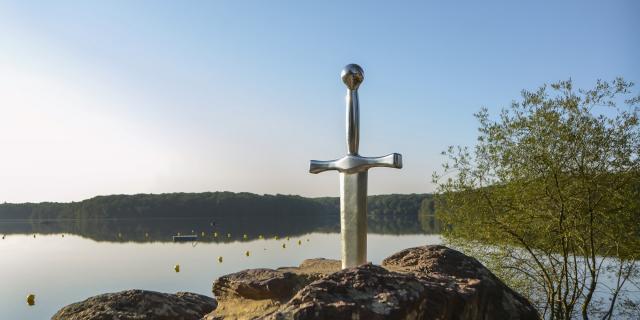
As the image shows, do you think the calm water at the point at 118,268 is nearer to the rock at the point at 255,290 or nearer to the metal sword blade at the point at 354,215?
the rock at the point at 255,290

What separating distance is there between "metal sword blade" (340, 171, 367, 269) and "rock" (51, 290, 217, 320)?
1.78 metres


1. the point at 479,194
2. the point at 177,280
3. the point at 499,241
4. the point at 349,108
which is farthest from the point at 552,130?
the point at 177,280

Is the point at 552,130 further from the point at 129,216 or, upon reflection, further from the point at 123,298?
the point at 129,216

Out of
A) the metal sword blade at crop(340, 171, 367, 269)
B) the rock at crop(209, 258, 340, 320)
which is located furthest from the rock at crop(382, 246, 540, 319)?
the rock at crop(209, 258, 340, 320)

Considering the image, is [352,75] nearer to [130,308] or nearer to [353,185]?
[353,185]

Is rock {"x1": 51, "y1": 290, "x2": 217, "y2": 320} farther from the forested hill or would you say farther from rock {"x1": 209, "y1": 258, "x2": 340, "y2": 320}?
the forested hill

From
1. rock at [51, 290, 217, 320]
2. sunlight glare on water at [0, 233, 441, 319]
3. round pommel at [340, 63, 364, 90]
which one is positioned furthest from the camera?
sunlight glare on water at [0, 233, 441, 319]

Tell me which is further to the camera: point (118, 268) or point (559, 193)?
point (118, 268)

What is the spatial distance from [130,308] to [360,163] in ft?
8.14

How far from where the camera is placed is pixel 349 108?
4902 millimetres

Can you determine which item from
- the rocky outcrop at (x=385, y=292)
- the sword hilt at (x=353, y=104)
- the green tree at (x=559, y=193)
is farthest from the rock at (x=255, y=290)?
the green tree at (x=559, y=193)

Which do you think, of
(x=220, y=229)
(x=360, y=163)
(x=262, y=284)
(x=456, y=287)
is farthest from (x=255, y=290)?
(x=220, y=229)

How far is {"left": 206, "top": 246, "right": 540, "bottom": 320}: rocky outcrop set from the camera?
3.19 m

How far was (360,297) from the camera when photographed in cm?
328
